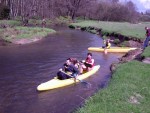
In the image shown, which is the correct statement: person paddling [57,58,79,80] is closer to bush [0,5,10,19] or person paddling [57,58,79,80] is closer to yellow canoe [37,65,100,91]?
yellow canoe [37,65,100,91]

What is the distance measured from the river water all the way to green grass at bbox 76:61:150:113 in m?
1.62

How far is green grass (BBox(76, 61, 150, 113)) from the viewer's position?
32.6ft

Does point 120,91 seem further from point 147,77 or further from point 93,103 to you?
point 147,77

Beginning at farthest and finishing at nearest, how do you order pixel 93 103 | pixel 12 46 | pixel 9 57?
pixel 12 46 → pixel 9 57 → pixel 93 103

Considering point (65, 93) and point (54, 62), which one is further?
point (54, 62)

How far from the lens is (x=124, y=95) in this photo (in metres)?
11.4

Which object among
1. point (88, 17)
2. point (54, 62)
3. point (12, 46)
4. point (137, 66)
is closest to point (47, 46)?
point (12, 46)

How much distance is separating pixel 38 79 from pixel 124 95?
7059mm

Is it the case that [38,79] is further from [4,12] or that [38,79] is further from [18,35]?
[4,12]

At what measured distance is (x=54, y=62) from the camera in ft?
72.3

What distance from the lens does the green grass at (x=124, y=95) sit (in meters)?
9.93

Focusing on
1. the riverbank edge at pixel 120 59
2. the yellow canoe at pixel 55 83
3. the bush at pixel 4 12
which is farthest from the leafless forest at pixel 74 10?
the yellow canoe at pixel 55 83

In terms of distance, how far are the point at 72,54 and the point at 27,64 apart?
234 inches

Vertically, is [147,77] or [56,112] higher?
[147,77]
